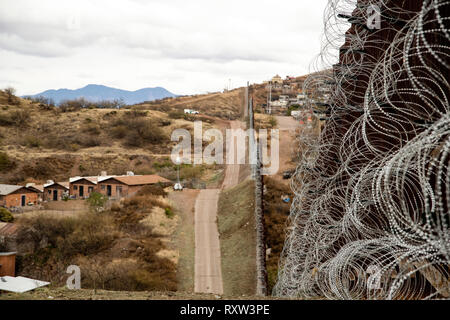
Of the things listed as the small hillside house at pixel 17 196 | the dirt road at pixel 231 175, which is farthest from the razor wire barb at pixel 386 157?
the small hillside house at pixel 17 196

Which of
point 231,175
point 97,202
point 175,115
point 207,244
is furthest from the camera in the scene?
point 175,115

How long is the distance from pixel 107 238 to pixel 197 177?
16.1 meters

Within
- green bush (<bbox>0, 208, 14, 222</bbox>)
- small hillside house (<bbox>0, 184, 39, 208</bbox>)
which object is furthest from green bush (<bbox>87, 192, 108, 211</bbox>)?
small hillside house (<bbox>0, 184, 39, 208</bbox>)

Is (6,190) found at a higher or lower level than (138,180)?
lower

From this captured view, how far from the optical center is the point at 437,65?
435 centimetres

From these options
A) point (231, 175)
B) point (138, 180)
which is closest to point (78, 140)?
point (138, 180)

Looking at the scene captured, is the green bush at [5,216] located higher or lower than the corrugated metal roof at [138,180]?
lower

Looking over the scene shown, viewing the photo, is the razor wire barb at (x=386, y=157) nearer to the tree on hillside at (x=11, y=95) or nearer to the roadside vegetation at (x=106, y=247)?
the roadside vegetation at (x=106, y=247)

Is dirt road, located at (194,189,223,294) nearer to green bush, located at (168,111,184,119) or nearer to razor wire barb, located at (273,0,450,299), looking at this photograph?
razor wire barb, located at (273,0,450,299)

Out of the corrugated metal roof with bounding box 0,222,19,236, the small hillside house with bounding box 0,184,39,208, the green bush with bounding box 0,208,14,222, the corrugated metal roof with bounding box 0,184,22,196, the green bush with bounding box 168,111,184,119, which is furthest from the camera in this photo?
the green bush with bounding box 168,111,184,119

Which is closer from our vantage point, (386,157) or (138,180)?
(386,157)

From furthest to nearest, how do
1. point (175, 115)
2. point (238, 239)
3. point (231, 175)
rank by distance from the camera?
point (175, 115), point (231, 175), point (238, 239)

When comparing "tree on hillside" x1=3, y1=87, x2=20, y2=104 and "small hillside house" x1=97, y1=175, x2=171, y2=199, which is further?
"tree on hillside" x1=3, y1=87, x2=20, y2=104

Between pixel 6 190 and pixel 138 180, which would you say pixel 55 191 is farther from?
pixel 138 180
